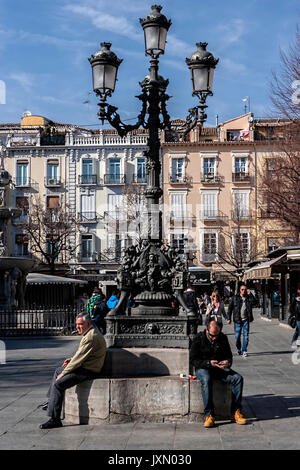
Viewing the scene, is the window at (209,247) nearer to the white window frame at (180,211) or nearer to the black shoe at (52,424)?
the white window frame at (180,211)

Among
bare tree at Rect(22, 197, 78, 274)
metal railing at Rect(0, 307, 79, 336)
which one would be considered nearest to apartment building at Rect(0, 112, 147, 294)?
bare tree at Rect(22, 197, 78, 274)

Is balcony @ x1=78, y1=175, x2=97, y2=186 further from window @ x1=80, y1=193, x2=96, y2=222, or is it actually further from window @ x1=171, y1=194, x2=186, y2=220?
window @ x1=171, y1=194, x2=186, y2=220

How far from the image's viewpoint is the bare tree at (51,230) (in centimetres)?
4756

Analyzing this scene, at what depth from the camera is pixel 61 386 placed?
7.25 metres

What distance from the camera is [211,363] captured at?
7.34 meters

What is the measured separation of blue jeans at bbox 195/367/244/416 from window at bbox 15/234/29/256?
147 ft

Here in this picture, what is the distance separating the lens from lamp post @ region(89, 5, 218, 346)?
27.7 feet

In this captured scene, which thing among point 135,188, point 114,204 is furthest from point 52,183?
point 135,188

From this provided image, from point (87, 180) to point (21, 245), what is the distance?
742 cm

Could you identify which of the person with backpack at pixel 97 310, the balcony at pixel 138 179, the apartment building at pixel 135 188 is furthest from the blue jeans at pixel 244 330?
the balcony at pixel 138 179

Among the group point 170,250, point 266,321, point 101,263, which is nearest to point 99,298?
point 170,250

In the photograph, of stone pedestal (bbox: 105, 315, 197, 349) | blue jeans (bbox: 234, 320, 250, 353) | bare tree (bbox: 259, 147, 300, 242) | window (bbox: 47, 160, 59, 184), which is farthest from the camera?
window (bbox: 47, 160, 59, 184)

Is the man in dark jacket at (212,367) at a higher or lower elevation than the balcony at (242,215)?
lower

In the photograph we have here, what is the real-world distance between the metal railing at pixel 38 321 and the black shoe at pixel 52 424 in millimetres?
13529
